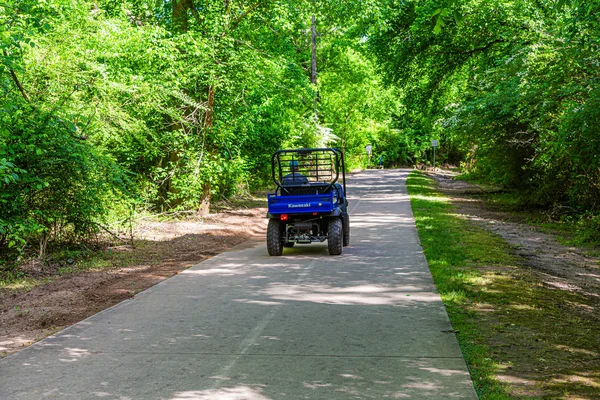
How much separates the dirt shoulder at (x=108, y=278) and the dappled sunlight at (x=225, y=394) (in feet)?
8.84

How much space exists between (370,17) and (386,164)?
6936 cm

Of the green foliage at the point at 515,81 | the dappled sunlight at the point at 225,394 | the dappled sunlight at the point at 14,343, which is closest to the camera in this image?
the dappled sunlight at the point at 225,394

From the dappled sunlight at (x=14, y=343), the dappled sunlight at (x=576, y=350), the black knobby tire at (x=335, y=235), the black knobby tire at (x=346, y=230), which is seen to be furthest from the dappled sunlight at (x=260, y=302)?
the black knobby tire at (x=346, y=230)

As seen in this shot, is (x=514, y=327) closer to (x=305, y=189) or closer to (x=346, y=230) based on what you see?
(x=346, y=230)

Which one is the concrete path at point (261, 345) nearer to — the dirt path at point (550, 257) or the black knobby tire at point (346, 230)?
the dirt path at point (550, 257)

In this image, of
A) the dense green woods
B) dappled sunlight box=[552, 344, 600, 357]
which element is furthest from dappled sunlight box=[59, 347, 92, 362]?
dappled sunlight box=[552, 344, 600, 357]

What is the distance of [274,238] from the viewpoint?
44.5ft

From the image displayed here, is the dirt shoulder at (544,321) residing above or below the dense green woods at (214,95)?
below

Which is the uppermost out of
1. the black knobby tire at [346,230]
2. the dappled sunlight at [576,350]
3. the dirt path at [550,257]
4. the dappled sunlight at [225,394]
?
the black knobby tire at [346,230]

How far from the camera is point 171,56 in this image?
56.4 ft

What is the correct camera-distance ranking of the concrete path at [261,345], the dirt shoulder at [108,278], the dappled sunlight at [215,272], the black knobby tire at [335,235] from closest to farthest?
the concrete path at [261,345] < the dirt shoulder at [108,278] < the dappled sunlight at [215,272] < the black knobby tire at [335,235]

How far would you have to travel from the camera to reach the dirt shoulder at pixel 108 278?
8.28 m

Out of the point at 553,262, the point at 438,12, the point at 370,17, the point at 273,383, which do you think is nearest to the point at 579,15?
the point at 553,262

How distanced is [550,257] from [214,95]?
11.7m
